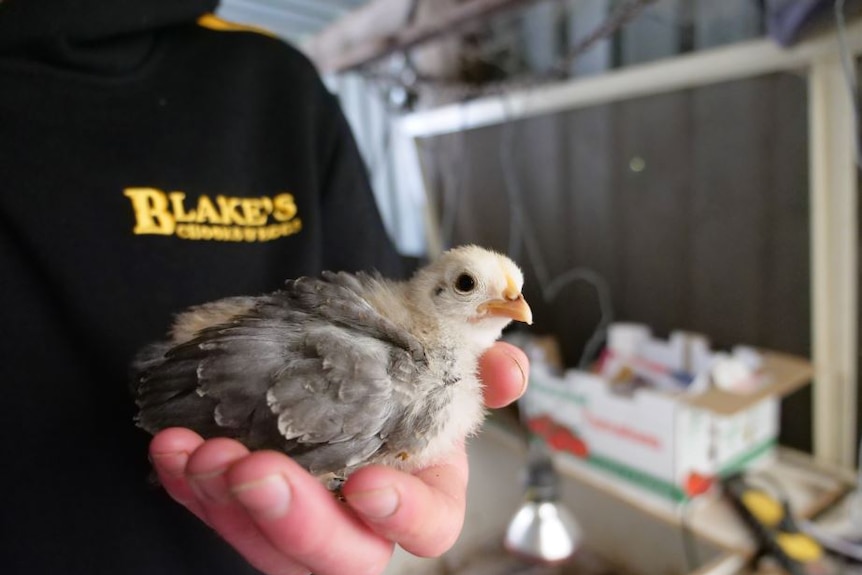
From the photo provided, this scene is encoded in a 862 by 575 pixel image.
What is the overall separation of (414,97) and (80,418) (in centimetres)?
151

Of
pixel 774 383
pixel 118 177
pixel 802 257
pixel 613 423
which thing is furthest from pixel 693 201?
pixel 118 177

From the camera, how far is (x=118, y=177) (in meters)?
0.73

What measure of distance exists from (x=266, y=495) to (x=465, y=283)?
10.6 inches

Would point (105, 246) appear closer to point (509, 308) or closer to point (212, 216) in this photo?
point (212, 216)

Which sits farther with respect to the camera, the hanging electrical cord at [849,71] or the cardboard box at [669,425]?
the cardboard box at [669,425]

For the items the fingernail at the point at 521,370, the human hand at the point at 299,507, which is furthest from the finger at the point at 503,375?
the human hand at the point at 299,507

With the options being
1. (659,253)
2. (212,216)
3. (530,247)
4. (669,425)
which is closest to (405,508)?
(212,216)

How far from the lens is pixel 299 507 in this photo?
14.2 inches

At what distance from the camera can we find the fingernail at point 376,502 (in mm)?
375

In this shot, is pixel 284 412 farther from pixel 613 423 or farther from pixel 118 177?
pixel 613 423

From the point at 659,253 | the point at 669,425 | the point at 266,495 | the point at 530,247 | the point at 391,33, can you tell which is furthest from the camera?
the point at 530,247

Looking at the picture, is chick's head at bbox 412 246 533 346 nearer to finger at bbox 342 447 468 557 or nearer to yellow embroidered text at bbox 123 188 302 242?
finger at bbox 342 447 468 557

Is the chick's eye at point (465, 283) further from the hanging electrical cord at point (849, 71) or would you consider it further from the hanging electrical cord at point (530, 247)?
the hanging electrical cord at point (530, 247)

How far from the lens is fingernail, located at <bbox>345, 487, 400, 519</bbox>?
0.37m
